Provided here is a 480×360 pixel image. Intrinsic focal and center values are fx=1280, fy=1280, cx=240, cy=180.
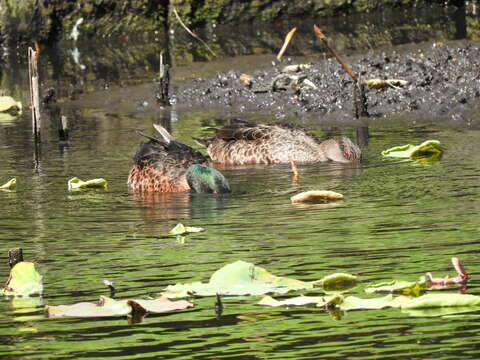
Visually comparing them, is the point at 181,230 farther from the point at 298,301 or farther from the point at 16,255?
the point at 298,301

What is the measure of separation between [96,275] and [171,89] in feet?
51.0

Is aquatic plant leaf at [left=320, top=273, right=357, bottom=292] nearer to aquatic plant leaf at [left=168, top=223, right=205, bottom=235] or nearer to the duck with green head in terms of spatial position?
aquatic plant leaf at [left=168, top=223, right=205, bottom=235]

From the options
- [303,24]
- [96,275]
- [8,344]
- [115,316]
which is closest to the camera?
[8,344]

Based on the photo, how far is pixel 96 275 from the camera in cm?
994

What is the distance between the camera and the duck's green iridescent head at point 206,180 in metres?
14.0

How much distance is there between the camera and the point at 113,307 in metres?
8.55

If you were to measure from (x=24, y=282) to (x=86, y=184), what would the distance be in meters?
5.37

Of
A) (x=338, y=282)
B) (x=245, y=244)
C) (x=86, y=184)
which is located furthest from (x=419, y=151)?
(x=338, y=282)

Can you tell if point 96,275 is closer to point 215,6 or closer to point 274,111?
point 274,111

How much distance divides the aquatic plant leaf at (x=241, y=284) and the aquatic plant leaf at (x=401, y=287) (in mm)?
460

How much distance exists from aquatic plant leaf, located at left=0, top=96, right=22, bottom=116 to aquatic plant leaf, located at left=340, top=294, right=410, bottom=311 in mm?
16518

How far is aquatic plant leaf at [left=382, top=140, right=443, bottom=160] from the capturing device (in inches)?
632

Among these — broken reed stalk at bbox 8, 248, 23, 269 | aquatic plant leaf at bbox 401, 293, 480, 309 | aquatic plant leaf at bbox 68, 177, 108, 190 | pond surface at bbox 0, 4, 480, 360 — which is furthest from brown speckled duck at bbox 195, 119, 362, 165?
aquatic plant leaf at bbox 401, 293, 480, 309

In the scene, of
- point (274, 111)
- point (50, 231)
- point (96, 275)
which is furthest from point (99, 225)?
point (274, 111)
